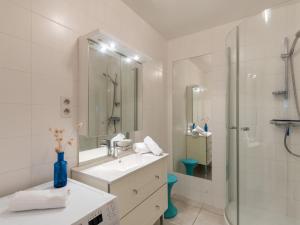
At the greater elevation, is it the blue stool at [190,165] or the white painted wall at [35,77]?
the white painted wall at [35,77]

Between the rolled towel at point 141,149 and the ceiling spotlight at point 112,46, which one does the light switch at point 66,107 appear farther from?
the rolled towel at point 141,149

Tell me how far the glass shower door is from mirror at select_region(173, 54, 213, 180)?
30 centimetres

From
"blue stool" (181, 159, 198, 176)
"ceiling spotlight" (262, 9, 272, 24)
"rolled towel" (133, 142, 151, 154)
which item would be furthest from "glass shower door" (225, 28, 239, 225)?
"rolled towel" (133, 142, 151, 154)

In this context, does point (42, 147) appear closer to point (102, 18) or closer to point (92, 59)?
point (92, 59)

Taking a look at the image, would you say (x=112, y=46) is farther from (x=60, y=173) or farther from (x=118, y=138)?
(x=60, y=173)

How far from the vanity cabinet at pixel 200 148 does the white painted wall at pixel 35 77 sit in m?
1.68

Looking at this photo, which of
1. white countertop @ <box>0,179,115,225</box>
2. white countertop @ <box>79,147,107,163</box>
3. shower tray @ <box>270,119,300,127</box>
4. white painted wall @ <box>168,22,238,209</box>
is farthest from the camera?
white painted wall @ <box>168,22,238,209</box>

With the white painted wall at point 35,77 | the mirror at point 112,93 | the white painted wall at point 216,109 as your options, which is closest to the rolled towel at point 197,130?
the white painted wall at point 216,109

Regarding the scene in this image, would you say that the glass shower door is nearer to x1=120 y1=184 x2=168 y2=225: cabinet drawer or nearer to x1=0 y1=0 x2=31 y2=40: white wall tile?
x1=120 y1=184 x2=168 y2=225: cabinet drawer

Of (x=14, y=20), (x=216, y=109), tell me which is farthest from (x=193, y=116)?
(x=14, y=20)

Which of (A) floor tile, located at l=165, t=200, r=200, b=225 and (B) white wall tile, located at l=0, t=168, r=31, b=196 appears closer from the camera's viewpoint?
(B) white wall tile, located at l=0, t=168, r=31, b=196

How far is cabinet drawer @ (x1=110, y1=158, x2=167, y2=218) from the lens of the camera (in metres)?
1.16

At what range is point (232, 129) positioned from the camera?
74.2 inches

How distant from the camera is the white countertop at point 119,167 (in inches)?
45.5
